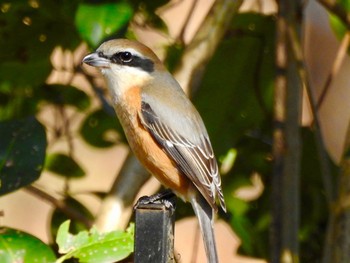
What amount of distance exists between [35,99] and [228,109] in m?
0.84

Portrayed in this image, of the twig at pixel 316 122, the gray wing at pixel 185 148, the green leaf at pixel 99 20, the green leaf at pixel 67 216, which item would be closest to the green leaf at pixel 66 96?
the green leaf at pixel 67 216

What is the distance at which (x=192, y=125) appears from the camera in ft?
11.6

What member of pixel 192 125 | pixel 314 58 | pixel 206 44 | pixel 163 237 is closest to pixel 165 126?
pixel 192 125

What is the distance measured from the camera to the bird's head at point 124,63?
11.8 ft

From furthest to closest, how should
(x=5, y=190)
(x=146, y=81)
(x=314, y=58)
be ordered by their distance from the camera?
1. (x=314, y=58)
2. (x=146, y=81)
3. (x=5, y=190)

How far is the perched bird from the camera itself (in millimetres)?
3541

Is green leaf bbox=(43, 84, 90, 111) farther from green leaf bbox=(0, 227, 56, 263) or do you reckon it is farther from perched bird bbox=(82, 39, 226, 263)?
green leaf bbox=(0, 227, 56, 263)

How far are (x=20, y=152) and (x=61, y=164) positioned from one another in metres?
0.81

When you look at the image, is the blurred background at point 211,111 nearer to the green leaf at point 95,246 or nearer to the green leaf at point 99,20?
the green leaf at point 99,20

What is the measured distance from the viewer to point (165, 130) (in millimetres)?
3619

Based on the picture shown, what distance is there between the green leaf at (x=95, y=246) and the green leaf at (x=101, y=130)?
1201 millimetres

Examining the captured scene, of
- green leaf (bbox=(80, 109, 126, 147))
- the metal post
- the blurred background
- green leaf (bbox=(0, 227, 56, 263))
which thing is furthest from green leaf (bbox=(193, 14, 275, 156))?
the metal post

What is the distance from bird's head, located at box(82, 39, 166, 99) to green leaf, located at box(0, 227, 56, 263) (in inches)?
30.5

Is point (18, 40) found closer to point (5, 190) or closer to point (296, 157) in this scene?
point (5, 190)
